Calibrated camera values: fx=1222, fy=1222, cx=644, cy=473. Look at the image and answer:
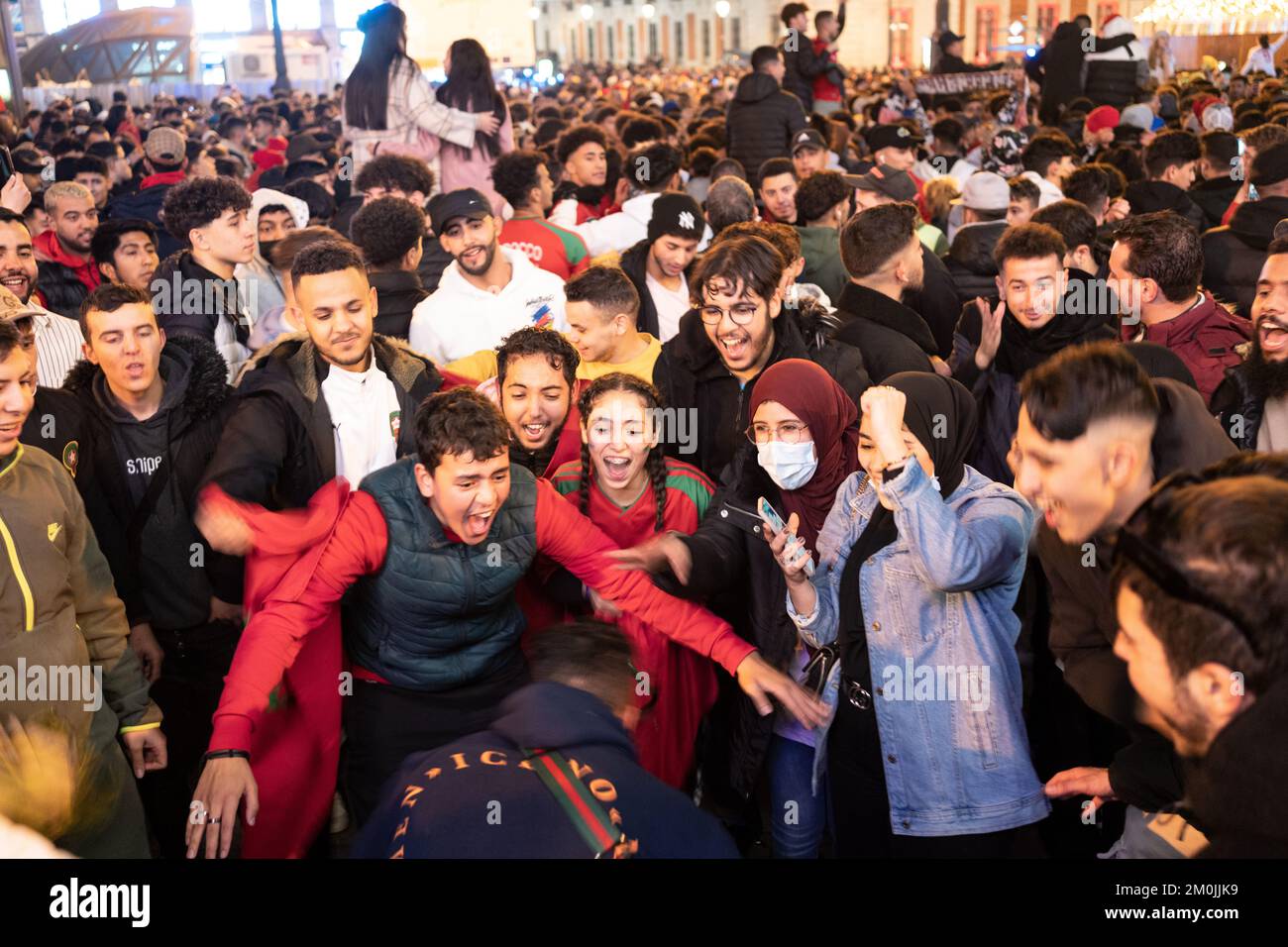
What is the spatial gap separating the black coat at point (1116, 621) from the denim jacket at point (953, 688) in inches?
6.2

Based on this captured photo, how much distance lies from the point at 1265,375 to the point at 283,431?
3.09 metres

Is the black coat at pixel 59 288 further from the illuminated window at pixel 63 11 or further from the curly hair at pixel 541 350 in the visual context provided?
the illuminated window at pixel 63 11

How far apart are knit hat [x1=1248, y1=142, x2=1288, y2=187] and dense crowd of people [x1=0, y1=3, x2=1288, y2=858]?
0.42 m

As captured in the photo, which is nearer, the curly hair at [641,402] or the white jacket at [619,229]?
the curly hair at [641,402]

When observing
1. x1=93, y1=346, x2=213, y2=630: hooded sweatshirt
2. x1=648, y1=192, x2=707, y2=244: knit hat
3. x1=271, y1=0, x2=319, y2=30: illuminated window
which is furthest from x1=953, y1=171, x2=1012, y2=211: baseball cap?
x1=271, y1=0, x2=319, y2=30: illuminated window

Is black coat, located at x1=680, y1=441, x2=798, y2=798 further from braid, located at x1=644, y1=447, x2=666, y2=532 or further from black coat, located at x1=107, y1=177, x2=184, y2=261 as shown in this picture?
black coat, located at x1=107, y1=177, x2=184, y2=261

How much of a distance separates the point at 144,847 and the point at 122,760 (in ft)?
0.84

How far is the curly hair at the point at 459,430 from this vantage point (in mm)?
3252

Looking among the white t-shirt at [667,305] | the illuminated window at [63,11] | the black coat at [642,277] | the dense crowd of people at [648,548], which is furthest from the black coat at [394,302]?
the illuminated window at [63,11]

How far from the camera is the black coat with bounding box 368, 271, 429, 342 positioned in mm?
5395

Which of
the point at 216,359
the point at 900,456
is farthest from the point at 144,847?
the point at 900,456

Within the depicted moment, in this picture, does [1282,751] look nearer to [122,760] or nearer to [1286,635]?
[1286,635]

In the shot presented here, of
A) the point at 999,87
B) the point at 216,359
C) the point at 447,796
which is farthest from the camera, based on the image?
the point at 999,87

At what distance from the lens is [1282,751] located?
1728 mm
